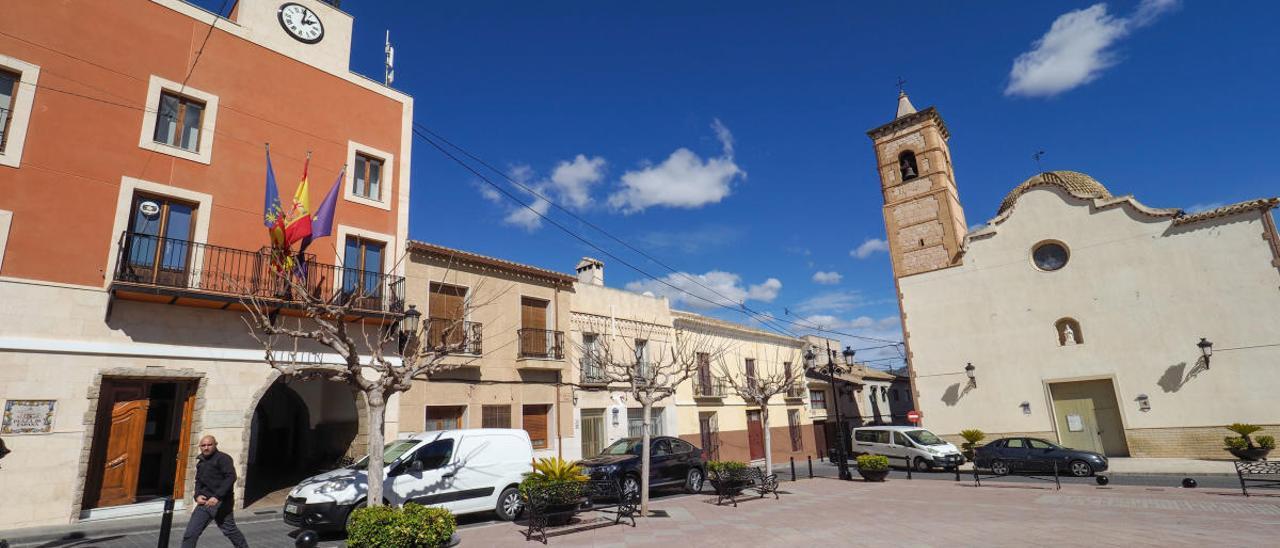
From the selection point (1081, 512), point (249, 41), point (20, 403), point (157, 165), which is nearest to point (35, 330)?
point (20, 403)

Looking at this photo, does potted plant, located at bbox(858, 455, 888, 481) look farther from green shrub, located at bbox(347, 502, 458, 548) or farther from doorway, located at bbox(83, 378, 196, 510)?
doorway, located at bbox(83, 378, 196, 510)

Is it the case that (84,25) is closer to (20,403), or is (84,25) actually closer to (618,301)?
(20,403)

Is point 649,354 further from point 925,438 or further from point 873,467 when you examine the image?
point 925,438

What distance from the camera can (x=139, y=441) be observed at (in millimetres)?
12039

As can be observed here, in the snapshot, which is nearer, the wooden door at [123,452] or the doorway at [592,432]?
the wooden door at [123,452]

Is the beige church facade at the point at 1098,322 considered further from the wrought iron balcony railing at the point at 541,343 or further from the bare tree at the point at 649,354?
the wrought iron balcony railing at the point at 541,343

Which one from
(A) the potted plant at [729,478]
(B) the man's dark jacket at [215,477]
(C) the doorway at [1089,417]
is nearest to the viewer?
(B) the man's dark jacket at [215,477]

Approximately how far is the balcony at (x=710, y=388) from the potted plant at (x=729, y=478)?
1105 cm

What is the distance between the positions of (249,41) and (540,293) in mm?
10342

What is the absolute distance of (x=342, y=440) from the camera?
52.1 ft

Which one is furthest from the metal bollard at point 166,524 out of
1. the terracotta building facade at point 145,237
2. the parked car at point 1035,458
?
the parked car at point 1035,458

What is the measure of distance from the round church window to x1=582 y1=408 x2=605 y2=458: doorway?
18293mm

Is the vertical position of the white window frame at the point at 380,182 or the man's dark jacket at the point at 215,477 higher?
the white window frame at the point at 380,182

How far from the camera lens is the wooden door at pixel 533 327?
18844 mm
